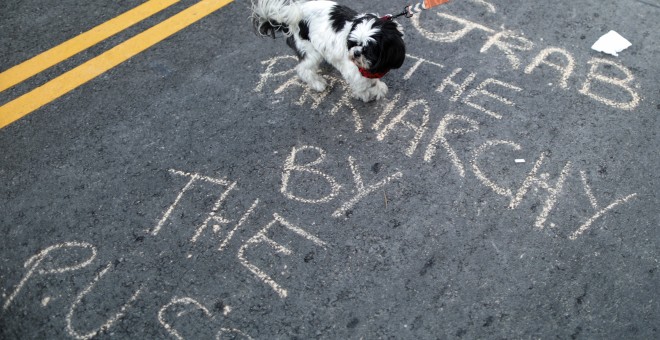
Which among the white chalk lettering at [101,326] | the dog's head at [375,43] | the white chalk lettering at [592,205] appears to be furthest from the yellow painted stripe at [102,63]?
the white chalk lettering at [592,205]

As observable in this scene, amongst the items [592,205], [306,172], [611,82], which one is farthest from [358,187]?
[611,82]

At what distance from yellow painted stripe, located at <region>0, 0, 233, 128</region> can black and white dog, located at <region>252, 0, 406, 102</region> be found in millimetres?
1007

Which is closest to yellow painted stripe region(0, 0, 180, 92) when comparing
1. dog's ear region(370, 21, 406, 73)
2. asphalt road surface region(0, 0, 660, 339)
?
asphalt road surface region(0, 0, 660, 339)

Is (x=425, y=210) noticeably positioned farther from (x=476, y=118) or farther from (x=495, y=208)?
(x=476, y=118)

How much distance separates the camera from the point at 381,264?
290 centimetres

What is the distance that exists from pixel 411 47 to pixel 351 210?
153cm

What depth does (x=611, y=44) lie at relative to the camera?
12.9 ft

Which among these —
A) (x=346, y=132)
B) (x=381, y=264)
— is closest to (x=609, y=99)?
(x=346, y=132)

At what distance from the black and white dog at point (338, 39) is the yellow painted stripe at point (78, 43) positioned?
52.5 inches

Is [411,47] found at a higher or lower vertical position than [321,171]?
higher

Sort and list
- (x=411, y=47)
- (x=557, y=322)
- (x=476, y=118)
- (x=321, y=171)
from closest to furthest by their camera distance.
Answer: (x=557, y=322) → (x=321, y=171) → (x=476, y=118) → (x=411, y=47)

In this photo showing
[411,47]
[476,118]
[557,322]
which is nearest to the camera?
[557,322]

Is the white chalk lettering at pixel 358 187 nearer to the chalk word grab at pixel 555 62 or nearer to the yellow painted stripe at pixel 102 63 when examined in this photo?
the chalk word grab at pixel 555 62

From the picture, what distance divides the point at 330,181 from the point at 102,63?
212 centimetres
